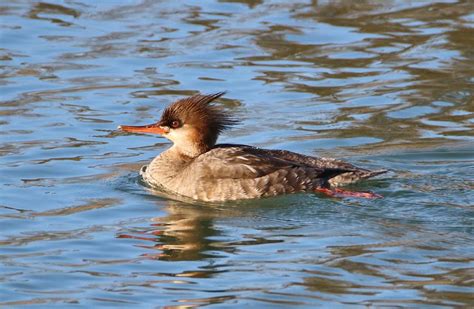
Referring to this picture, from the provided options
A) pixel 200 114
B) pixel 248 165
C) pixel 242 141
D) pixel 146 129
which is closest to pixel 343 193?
pixel 248 165

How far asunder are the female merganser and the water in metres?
0.21

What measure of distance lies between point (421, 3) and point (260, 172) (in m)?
7.90

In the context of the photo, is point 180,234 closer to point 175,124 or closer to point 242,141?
point 175,124

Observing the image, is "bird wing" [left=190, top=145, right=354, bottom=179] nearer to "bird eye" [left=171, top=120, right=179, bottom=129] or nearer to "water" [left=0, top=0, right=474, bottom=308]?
"water" [left=0, top=0, right=474, bottom=308]

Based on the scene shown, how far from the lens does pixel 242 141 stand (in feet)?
46.6

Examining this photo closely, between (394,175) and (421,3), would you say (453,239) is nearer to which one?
(394,175)

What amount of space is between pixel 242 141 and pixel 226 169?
2191 mm

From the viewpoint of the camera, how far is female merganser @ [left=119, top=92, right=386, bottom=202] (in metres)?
12.0

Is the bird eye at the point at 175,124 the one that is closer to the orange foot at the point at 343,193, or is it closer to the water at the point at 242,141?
the water at the point at 242,141

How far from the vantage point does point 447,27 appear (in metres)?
17.9

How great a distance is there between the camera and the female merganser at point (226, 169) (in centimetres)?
1198

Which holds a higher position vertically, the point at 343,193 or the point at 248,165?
the point at 248,165

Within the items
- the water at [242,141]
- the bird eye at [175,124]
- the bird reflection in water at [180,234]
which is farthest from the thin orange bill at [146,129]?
the bird reflection in water at [180,234]

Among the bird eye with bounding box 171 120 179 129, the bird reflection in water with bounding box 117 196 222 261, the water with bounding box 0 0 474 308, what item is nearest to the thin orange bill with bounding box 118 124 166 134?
the bird eye with bounding box 171 120 179 129
